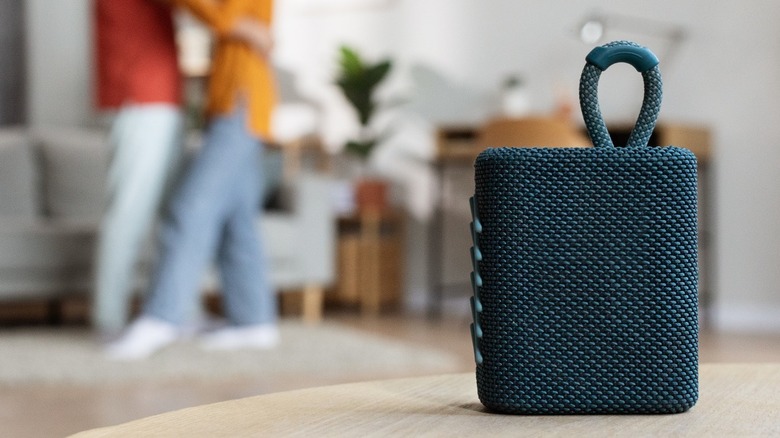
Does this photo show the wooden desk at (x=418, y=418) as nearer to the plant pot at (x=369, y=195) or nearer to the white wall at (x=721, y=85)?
the white wall at (x=721, y=85)

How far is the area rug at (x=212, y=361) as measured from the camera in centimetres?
235

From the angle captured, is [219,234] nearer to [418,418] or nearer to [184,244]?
[184,244]

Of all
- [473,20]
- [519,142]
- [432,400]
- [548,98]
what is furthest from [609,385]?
[473,20]

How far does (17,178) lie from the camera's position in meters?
3.92

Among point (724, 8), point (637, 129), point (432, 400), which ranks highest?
point (724, 8)

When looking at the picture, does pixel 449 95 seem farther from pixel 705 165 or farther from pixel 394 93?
pixel 705 165

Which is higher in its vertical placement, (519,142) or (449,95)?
(449,95)

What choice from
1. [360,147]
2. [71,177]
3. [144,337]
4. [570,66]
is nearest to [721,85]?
[570,66]

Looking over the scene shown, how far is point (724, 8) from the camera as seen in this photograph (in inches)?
160

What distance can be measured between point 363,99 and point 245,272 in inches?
78.2

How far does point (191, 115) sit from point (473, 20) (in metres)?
1.57

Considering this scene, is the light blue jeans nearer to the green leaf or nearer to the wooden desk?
the green leaf

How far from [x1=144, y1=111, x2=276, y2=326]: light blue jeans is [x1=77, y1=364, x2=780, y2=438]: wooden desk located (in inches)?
85.4

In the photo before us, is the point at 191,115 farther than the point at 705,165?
Yes
